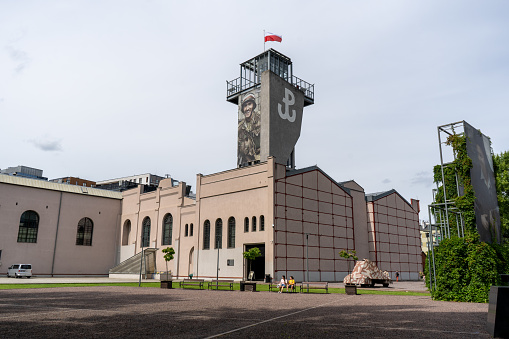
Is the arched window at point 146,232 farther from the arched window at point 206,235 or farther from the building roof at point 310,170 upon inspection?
the building roof at point 310,170

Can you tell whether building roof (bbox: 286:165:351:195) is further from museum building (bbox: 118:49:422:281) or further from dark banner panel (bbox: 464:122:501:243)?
dark banner panel (bbox: 464:122:501:243)

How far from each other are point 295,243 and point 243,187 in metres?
8.63

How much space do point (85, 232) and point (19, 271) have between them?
13.3 meters

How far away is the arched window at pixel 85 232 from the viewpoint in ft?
189

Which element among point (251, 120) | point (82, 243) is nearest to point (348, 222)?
point (251, 120)

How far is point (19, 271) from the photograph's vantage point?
45531mm

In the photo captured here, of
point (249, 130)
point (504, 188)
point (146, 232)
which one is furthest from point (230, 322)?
point (146, 232)

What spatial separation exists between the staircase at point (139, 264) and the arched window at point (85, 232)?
7398 mm

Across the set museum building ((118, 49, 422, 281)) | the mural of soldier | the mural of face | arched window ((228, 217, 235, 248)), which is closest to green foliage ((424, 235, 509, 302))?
museum building ((118, 49, 422, 281))

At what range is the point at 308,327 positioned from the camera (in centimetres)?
1138

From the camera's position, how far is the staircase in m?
51.0

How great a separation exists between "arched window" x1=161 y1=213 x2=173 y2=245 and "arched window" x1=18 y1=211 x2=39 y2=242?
671 inches

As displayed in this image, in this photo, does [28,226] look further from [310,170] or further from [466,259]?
[466,259]

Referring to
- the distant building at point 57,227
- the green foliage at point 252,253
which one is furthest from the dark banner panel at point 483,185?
the distant building at point 57,227
